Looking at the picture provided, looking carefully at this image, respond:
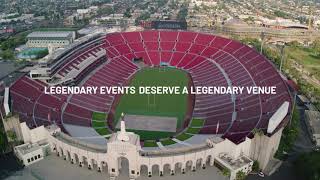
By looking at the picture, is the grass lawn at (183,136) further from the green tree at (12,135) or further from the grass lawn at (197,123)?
the green tree at (12,135)

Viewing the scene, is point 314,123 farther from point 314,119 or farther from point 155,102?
point 155,102

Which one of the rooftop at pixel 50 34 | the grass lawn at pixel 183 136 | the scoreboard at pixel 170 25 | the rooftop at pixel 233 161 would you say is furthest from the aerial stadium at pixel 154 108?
the rooftop at pixel 50 34

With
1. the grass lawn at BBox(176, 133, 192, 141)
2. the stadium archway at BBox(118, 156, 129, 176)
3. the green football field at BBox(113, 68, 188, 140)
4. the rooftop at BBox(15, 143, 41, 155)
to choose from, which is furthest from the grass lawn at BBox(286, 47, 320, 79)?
the rooftop at BBox(15, 143, 41, 155)

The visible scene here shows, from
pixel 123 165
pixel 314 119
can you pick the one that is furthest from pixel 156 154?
pixel 314 119

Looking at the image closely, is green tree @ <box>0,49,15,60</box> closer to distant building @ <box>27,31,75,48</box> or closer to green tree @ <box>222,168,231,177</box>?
distant building @ <box>27,31,75,48</box>

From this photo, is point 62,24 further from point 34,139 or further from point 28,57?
point 34,139
